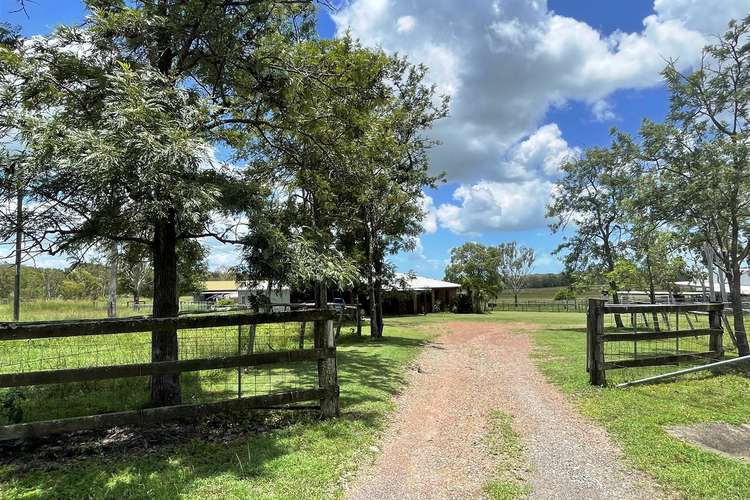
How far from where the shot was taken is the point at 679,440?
17.6ft

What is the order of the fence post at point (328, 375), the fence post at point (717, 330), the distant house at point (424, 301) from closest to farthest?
the fence post at point (328, 375), the fence post at point (717, 330), the distant house at point (424, 301)

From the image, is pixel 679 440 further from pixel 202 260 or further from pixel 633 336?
pixel 202 260

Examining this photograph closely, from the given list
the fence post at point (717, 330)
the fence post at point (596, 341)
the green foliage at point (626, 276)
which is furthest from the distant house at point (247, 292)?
the green foliage at point (626, 276)

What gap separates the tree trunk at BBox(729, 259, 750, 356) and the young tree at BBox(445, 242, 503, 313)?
103 ft

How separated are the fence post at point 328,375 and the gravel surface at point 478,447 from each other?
2.81 feet

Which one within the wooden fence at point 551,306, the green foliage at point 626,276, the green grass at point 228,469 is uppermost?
the green foliage at point 626,276

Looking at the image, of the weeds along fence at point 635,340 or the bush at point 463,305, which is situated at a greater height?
the weeds along fence at point 635,340

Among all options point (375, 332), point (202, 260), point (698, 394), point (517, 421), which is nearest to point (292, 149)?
point (202, 260)

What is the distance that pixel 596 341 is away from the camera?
26.9ft

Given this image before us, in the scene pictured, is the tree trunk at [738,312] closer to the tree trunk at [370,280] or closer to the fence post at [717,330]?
the fence post at [717,330]

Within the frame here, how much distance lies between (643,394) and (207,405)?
21.8 ft

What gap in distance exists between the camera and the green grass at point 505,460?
13.8 ft

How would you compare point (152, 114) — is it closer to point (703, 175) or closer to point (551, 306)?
point (703, 175)

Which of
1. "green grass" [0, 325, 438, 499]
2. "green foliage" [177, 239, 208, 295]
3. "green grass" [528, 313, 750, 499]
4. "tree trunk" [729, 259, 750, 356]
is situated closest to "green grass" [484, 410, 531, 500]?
"green grass" [528, 313, 750, 499]
